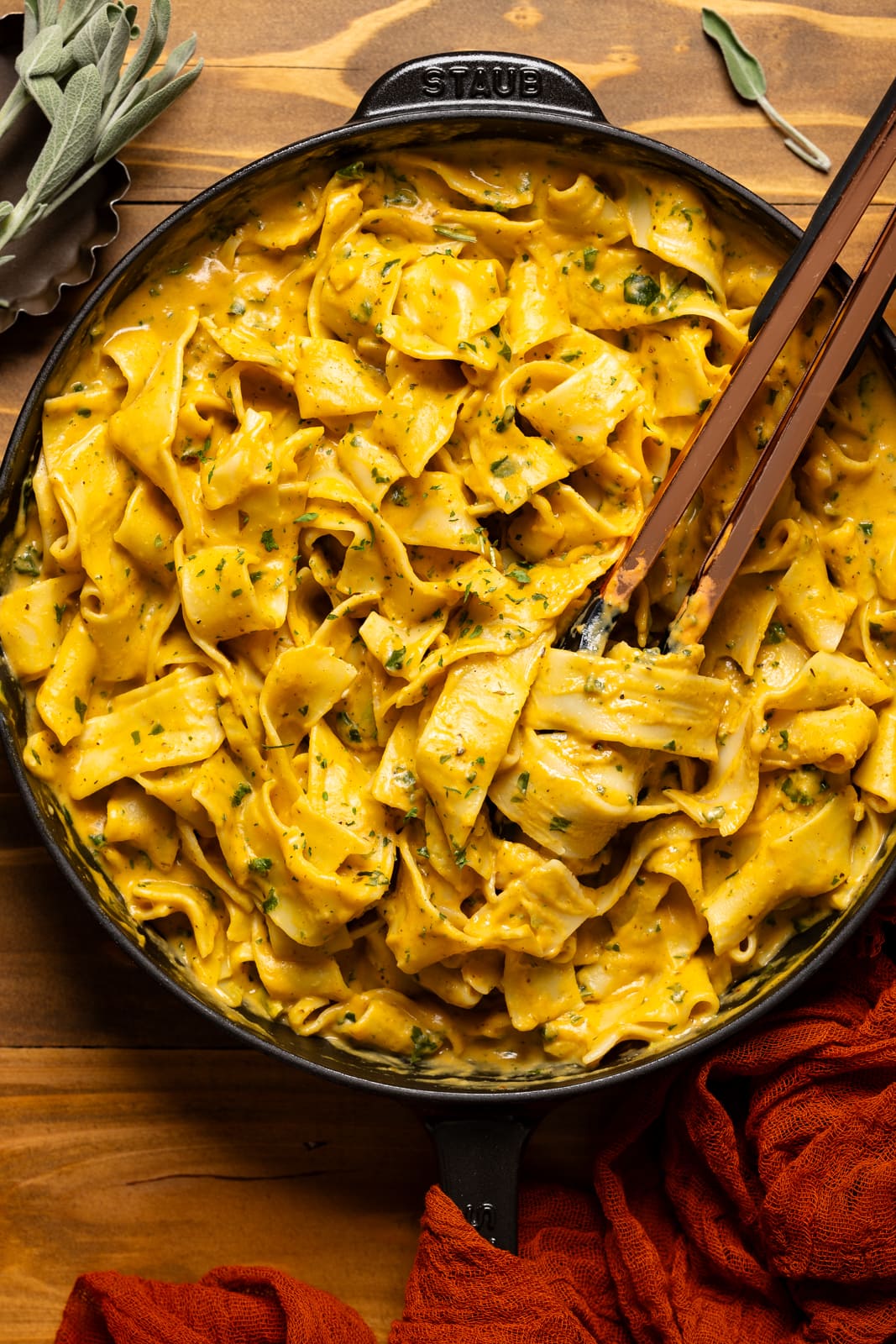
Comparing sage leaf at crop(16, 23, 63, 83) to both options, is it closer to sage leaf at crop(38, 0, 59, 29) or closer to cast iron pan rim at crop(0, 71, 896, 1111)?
sage leaf at crop(38, 0, 59, 29)

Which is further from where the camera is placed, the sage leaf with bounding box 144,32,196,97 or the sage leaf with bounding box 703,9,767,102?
the sage leaf with bounding box 703,9,767,102

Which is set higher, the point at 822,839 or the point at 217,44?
the point at 217,44

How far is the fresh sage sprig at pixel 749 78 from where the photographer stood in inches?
105

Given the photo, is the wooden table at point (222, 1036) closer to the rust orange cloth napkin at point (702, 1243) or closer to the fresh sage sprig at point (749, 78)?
the fresh sage sprig at point (749, 78)

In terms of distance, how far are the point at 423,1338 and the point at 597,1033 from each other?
710 millimetres

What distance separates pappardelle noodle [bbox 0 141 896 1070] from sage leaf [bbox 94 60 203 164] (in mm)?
292

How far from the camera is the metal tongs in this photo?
2264 mm

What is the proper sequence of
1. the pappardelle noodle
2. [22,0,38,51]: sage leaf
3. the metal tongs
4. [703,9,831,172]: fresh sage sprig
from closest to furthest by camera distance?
the metal tongs → the pappardelle noodle → [22,0,38,51]: sage leaf → [703,9,831,172]: fresh sage sprig

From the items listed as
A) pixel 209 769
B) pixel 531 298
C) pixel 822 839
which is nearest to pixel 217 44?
pixel 531 298

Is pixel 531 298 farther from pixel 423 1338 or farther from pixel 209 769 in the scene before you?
pixel 423 1338

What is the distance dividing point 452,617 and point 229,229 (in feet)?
3.04

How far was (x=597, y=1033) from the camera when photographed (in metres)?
2.49

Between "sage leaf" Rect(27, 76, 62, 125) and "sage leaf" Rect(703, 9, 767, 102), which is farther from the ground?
"sage leaf" Rect(703, 9, 767, 102)

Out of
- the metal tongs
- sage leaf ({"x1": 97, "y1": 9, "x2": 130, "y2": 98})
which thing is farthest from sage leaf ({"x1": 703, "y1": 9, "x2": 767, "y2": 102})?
sage leaf ({"x1": 97, "y1": 9, "x2": 130, "y2": 98})
